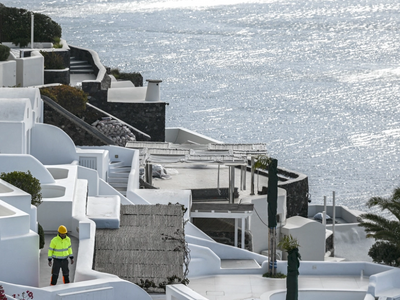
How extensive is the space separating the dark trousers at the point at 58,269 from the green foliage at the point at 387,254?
563 inches

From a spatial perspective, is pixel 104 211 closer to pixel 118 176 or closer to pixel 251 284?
pixel 251 284

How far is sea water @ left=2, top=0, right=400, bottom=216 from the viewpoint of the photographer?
79.0 m

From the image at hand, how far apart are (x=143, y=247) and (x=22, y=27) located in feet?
99.0

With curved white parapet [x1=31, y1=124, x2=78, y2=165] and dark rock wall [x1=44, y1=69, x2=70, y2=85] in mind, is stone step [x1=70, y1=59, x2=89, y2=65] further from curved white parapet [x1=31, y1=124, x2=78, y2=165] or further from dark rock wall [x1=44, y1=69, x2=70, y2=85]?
curved white parapet [x1=31, y1=124, x2=78, y2=165]

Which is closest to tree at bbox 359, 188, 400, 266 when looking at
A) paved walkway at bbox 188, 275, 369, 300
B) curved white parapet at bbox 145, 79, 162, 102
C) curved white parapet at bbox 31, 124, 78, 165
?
paved walkway at bbox 188, 275, 369, 300

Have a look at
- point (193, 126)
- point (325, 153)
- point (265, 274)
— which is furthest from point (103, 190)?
point (193, 126)

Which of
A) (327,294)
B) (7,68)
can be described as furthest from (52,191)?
(7,68)

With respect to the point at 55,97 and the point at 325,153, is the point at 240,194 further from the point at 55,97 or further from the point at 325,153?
the point at 325,153

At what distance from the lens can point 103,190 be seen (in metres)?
25.7

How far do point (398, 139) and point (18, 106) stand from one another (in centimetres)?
6703

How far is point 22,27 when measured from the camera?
45781 mm

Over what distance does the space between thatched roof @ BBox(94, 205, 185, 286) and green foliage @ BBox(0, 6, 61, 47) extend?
1082 inches

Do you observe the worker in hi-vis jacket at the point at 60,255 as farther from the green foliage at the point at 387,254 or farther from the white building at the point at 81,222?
the green foliage at the point at 387,254

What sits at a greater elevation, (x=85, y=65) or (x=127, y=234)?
(x=85, y=65)
